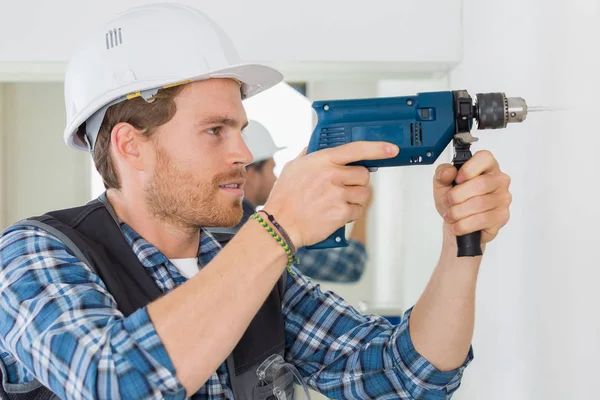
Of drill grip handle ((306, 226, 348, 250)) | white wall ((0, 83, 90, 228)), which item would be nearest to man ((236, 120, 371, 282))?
drill grip handle ((306, 226, 348, 250))

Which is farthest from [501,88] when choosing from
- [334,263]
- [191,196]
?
[334,263]

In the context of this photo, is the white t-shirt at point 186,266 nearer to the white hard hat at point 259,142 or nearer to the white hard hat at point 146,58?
the white hard hat at point 146,58

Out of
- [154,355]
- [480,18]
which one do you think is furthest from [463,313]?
[480,18]

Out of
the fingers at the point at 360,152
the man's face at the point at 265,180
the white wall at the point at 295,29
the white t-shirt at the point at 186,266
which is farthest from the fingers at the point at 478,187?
the man's face at the point at 265,180

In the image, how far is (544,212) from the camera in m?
1.18

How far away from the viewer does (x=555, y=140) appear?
3.71 ft

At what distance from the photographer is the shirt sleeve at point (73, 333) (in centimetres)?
91

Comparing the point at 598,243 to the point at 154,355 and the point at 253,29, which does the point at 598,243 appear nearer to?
the point at 154,355

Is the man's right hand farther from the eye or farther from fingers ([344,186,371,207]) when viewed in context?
the eye

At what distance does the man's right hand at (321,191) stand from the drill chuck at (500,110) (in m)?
0.14

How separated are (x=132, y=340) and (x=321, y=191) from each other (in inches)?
12.7

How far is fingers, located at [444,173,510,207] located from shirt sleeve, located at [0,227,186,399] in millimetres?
460

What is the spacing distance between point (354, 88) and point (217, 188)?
341 cm

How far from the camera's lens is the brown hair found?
1.27 metres
